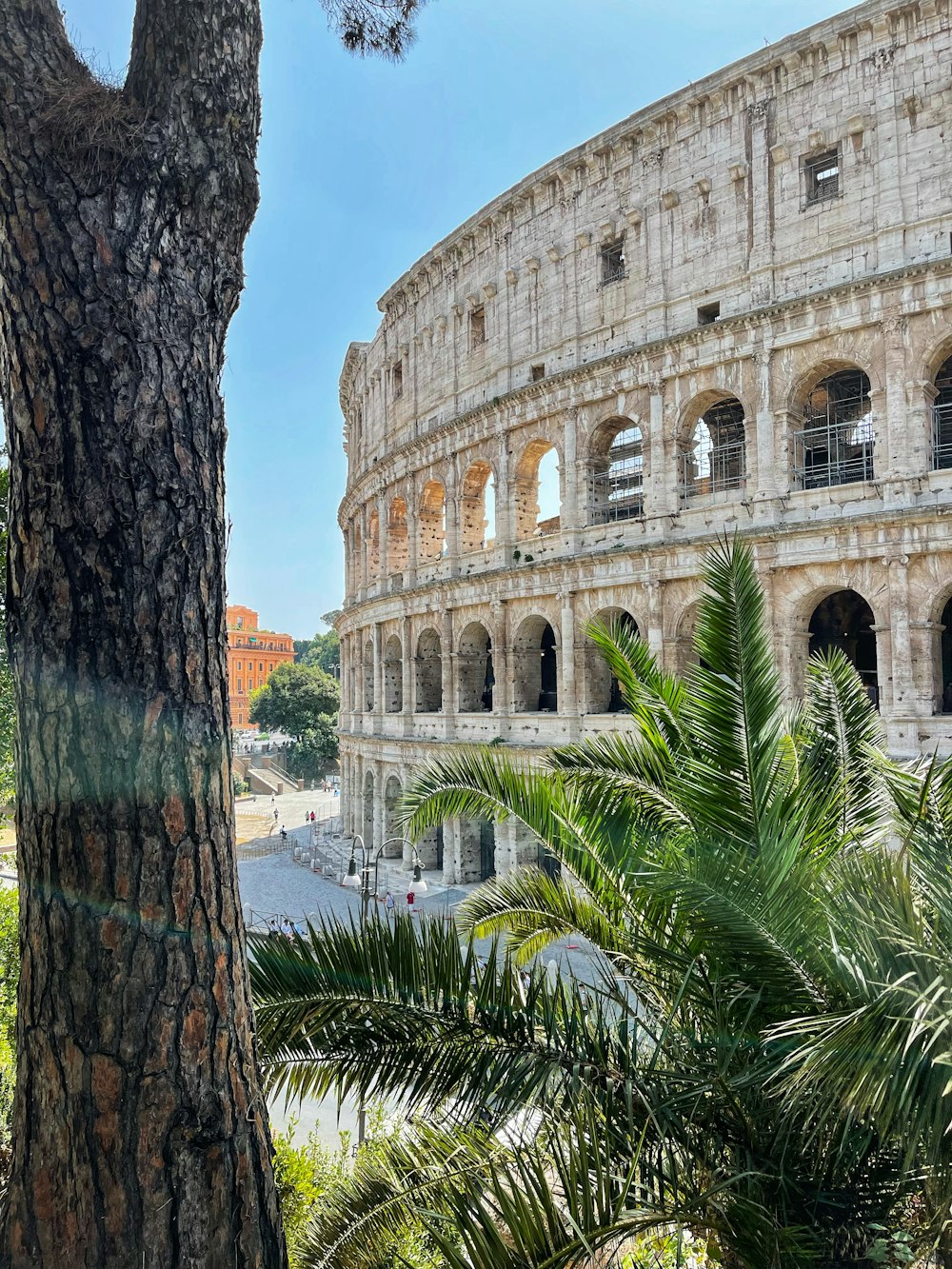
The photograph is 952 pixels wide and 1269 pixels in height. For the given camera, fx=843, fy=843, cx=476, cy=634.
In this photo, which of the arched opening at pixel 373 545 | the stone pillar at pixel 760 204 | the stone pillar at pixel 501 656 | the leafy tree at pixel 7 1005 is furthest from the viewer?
the arched opening at pixel 373 545

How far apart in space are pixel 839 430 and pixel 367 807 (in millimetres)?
16852

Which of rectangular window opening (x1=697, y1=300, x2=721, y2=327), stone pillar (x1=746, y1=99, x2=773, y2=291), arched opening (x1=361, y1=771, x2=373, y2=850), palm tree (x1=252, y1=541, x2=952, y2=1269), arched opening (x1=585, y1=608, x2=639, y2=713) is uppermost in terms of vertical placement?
stone pillar (x1=746, y1=99, x2=773, y2=291)

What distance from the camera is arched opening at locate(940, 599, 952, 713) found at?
53.3 ft

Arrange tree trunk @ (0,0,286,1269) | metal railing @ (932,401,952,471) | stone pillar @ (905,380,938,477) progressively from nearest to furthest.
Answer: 1. tree trunk @ (0,0,286,1269)
2. stone pillar @ (905,380,938,477)
3. metal railing @ (932,401,952,471)

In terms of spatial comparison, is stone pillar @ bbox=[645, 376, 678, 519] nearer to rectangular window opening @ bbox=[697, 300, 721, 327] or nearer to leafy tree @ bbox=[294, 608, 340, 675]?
rectangular window opening @ bbox=[697, 300, 721, 327]

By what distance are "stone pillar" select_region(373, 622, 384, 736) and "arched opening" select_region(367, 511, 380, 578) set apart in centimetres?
227

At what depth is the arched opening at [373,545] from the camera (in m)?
27.4

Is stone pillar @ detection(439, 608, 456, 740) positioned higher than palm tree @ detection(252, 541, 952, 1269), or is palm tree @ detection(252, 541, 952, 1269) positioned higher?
stone pillar @ detection(439, 608, 456, 740)

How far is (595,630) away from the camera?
229 inches

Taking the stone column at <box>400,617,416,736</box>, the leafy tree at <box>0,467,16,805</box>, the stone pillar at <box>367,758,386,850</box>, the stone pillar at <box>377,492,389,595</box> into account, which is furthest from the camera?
the stone pillar at <box>377,492,389,595</box>

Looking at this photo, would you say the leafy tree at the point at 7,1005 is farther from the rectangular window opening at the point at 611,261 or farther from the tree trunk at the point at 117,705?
the rectangular window opening at the point at 611,261

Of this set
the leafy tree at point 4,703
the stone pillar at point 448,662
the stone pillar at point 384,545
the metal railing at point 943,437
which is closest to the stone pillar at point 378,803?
the stone pillar at point 448,662

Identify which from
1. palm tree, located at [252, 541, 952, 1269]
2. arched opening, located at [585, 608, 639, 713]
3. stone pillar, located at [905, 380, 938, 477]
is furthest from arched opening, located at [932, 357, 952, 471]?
palm tree, located at [252, 541, 952, 1269]

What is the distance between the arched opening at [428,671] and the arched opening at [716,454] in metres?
8.53
